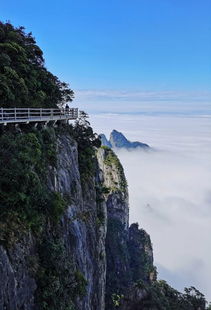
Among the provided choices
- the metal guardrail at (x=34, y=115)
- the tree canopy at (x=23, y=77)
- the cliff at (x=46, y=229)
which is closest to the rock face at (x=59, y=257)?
the cliff at (x=46, y=229)

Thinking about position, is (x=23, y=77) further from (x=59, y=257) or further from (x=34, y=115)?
(x=59, y=257)

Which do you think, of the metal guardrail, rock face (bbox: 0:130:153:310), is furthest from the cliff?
the metal guardrail

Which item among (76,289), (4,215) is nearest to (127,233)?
(76,289)

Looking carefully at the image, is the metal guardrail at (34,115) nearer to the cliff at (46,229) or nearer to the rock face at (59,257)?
the cliff at (46,229)

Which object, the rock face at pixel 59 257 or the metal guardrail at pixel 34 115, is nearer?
the rock face at pixel 59 257

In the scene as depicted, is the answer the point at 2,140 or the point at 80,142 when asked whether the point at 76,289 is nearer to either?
the point at 2,140

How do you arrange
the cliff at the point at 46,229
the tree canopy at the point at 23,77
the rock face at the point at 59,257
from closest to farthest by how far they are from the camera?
the rock face at the point at 59,257
the cliff at the point at 46,229
the tree canopy at the point at 23,77
